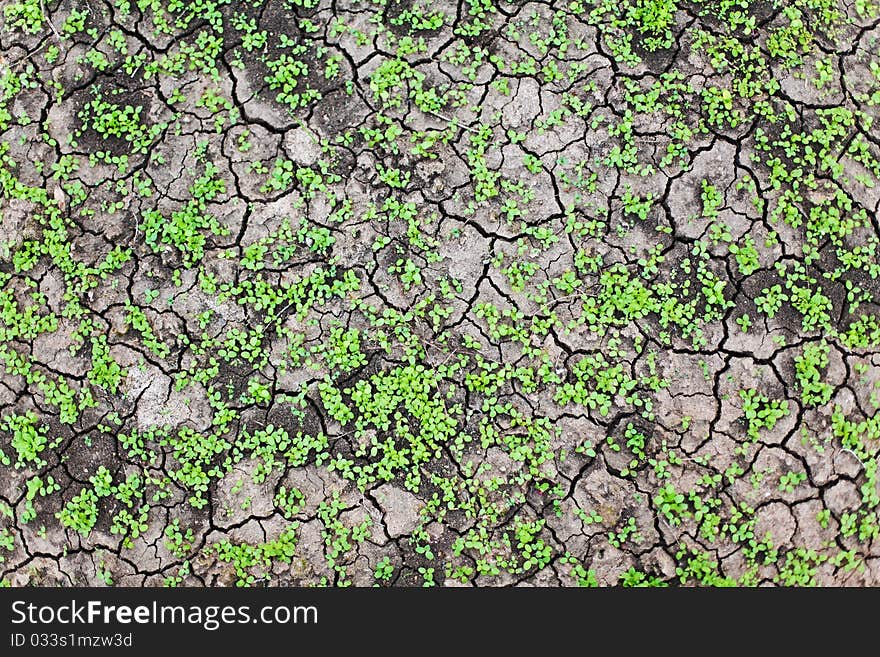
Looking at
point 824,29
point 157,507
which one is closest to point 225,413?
point 157,507

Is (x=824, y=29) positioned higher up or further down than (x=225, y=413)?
higher up

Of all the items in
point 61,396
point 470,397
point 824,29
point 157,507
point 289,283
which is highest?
point 824,29

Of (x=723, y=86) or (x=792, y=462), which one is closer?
(x=792, y=462)

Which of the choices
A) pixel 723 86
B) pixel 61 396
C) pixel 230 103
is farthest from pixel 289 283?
pixel 723 86

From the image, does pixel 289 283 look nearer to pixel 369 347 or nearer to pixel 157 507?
pixel 369 347

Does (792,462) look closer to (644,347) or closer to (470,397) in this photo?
(644,347)

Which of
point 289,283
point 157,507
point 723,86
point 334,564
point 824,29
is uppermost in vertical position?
point 824,29
